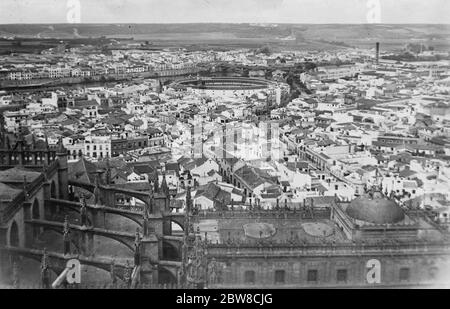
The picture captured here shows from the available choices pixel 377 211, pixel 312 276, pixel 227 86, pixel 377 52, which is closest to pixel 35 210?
pixel 312 276

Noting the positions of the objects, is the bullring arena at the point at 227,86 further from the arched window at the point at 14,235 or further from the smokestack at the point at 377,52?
the arched window at the point at 14,235

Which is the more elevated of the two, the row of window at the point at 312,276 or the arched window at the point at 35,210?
the arched window at the point at 35,210

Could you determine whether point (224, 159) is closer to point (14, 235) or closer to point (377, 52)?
point (14, 235)

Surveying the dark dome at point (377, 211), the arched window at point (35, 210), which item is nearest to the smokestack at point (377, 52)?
the dark dome at point (377, 211)

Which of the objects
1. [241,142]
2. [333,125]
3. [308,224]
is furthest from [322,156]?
[308,224]

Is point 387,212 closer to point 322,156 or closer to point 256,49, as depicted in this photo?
point 322,156

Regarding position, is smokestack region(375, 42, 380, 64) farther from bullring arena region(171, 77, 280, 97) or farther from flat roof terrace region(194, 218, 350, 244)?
flat roof terrace region(194, 218, 350, 244)

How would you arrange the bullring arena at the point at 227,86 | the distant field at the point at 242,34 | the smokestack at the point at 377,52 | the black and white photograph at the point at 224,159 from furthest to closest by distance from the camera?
the bullring arena at the point at 227,86, the smokestack at the point at 377,52, the distant field at the point at 242,34, the black and white photograph at the point at 224,159
